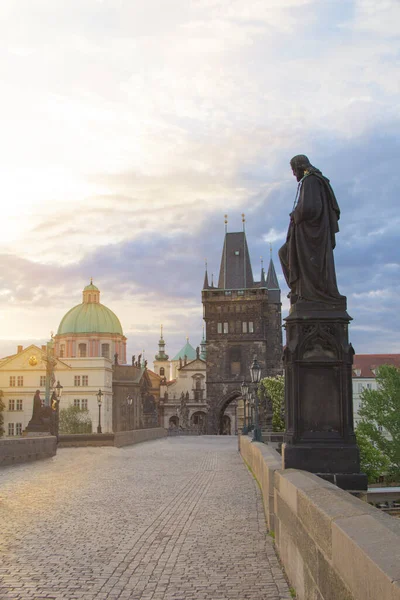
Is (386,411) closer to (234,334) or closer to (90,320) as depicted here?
(234,334)

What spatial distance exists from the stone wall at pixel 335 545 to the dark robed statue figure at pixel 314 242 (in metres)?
2.26

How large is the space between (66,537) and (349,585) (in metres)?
6.38

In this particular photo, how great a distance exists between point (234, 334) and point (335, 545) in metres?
92.0

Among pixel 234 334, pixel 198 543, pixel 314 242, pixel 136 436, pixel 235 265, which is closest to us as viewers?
pixel 314 242

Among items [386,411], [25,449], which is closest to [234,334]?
[386,411]

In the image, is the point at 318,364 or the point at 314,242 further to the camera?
the point at 314,242

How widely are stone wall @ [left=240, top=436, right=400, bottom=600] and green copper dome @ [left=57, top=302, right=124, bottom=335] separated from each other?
107994 mm

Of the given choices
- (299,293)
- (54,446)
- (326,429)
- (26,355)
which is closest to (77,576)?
(326,429)

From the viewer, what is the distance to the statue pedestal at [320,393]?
26.0 feet

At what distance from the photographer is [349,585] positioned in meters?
3.46

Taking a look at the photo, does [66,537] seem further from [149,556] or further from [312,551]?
[312,551]

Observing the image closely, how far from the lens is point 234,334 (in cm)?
9575

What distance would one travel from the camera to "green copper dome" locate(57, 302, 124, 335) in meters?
114

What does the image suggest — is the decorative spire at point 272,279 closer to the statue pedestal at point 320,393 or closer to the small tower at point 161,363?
the small tower at point 161,363
